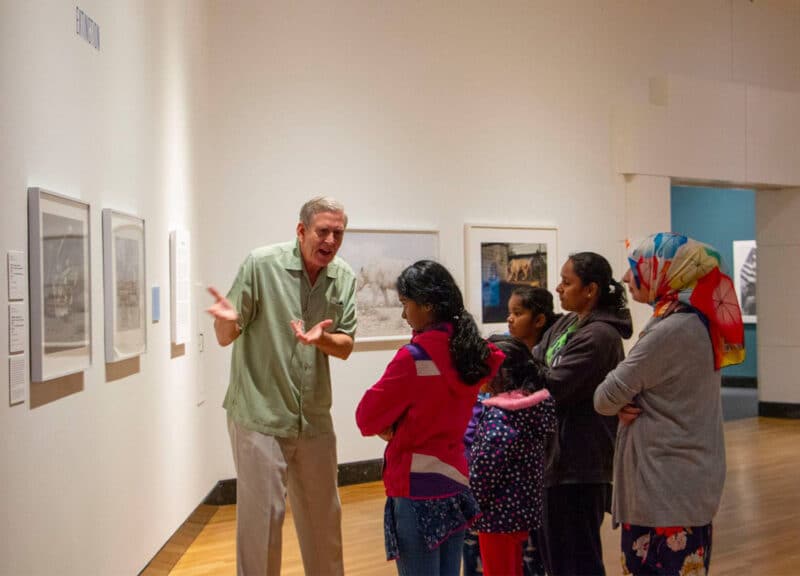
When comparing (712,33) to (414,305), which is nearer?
(414,305)

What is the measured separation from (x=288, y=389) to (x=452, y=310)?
45.7 inches

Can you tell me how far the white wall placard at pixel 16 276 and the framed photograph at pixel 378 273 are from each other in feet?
18.9

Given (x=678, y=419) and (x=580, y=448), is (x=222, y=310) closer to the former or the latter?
(x=580, y=448)

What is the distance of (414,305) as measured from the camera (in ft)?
11.7

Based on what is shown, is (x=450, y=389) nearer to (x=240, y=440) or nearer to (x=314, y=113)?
(x=240, y=440)

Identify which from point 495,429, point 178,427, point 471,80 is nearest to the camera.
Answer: point 495,429

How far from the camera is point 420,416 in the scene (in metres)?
3.42

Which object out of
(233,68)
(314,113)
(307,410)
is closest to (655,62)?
(314,113)

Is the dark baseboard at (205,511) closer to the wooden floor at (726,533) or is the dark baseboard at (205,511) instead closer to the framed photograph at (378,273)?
Result: the wooden floor at (726,533)

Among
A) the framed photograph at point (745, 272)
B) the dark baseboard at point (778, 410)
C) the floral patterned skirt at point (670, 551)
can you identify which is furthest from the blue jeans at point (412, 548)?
the framed photograph at point (745, 272)

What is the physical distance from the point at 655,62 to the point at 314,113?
5.41 meters

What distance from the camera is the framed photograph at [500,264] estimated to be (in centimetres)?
1012

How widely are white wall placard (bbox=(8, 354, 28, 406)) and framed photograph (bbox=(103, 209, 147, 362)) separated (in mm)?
1206

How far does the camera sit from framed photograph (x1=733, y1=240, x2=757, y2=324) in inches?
711
